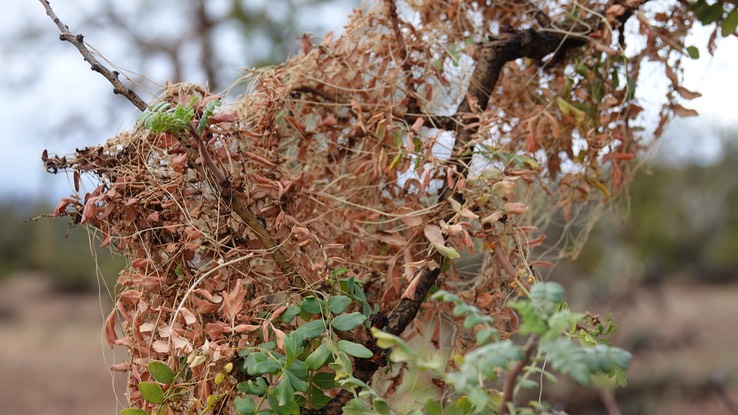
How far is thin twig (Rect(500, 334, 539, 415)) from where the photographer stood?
59 centimetres

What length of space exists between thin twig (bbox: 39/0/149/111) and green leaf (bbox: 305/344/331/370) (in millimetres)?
375

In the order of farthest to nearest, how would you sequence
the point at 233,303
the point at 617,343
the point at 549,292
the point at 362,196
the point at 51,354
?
the point at 51,354, the point at 617,343, the point at 362,196, the point at 233,303, the point at 549,292

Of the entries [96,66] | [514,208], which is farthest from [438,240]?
[96,66]

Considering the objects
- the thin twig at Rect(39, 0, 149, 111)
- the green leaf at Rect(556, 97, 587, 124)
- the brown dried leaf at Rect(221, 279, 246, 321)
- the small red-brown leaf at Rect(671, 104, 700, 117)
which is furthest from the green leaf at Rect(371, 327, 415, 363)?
the small red-brown leaf at Rect(671, 104, 700, 117)

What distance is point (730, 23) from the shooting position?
115 cm

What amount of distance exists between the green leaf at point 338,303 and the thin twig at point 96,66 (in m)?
0.34

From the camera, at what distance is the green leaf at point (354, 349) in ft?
2.62

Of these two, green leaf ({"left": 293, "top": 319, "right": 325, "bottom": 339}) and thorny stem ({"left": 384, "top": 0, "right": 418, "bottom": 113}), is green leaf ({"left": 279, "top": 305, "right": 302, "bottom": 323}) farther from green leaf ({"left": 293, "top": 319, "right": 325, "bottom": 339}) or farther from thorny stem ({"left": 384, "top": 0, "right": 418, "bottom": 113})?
thorny stem ({"left": 384, "top": 0, "right": 418, "bottom": 113})

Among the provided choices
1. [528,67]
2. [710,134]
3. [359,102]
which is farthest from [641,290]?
[710,134]

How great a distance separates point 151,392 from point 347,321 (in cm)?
24

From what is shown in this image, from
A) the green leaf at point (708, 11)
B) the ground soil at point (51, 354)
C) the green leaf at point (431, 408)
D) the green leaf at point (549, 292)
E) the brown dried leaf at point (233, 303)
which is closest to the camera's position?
the green leaf at point (549, 292)

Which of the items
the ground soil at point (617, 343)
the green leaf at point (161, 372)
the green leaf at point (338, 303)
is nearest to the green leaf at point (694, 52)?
the green leaf at point (338, 303)

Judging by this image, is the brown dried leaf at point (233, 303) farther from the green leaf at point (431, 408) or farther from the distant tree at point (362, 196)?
the green leaf at point (431, 408)

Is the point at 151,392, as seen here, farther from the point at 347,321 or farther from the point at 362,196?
the point at 362,196
